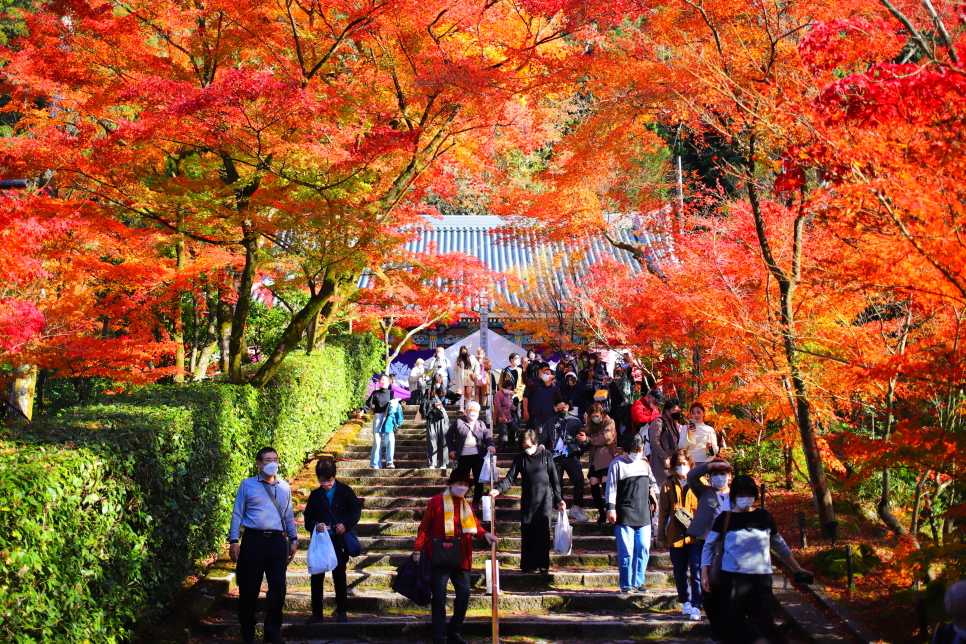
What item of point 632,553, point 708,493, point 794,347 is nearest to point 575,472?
point 632,553

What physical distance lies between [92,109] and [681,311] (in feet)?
29.3

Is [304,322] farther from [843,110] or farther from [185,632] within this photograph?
[843,110]

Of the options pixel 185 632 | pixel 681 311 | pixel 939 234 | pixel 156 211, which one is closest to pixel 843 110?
pixel 939 234

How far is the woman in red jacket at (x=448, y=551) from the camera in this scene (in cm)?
716

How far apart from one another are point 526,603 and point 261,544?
2.89 metres

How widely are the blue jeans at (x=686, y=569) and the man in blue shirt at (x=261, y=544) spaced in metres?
3.69

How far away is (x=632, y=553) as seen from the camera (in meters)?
8.59

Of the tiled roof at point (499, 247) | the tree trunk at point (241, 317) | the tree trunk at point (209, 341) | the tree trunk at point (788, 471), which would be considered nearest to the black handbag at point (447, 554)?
the tree trunk at point (241, 317)

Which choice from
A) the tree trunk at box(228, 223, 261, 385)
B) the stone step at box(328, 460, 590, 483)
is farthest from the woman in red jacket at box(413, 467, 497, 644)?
the stone step at box(328, 460, 590, 483)

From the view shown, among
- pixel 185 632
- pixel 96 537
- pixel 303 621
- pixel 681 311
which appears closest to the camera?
pixel 96 537

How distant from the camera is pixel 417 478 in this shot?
12906 millimetres

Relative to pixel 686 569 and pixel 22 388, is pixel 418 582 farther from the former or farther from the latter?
pixel 22 388

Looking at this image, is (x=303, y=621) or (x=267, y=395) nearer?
(x=303, y=621)

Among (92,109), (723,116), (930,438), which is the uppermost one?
(92,109)
